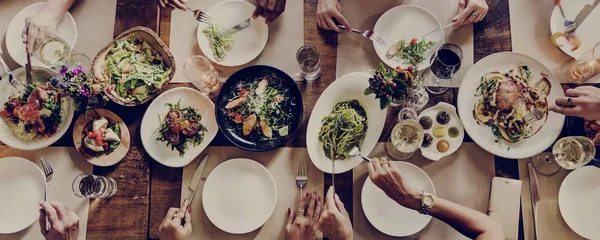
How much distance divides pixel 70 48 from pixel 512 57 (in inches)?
87.5

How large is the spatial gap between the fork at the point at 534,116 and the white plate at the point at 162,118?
151cm

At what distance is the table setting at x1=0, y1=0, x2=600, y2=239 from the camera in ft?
6.77

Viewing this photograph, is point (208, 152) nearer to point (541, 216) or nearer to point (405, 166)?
point (405, 166)

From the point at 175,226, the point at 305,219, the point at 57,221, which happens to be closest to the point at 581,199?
the point at 305,219

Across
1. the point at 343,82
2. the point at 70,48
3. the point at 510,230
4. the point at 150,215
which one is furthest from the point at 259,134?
the point at 510,230

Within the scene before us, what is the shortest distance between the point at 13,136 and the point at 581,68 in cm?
277

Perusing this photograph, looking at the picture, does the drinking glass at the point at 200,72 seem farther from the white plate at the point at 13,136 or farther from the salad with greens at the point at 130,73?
the white plate at the point at 13,136

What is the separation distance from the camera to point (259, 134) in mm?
2104

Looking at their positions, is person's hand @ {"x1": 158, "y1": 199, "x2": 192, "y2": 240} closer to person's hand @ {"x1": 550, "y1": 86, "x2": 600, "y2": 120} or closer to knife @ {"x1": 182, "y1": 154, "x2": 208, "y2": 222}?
knife @ {"x1": 182, "y1": 154, "x2": 208, "y2": 222}

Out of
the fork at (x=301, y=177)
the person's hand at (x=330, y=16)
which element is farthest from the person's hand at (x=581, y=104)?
the fork at (x=301, y=177)

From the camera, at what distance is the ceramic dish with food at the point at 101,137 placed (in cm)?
210

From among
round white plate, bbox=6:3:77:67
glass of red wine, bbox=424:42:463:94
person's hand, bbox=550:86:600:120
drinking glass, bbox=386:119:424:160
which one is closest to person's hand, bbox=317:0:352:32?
glass of red wine, bbox=424:42:463:94

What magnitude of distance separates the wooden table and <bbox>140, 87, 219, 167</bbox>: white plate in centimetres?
7

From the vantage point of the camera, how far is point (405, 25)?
2219mm
